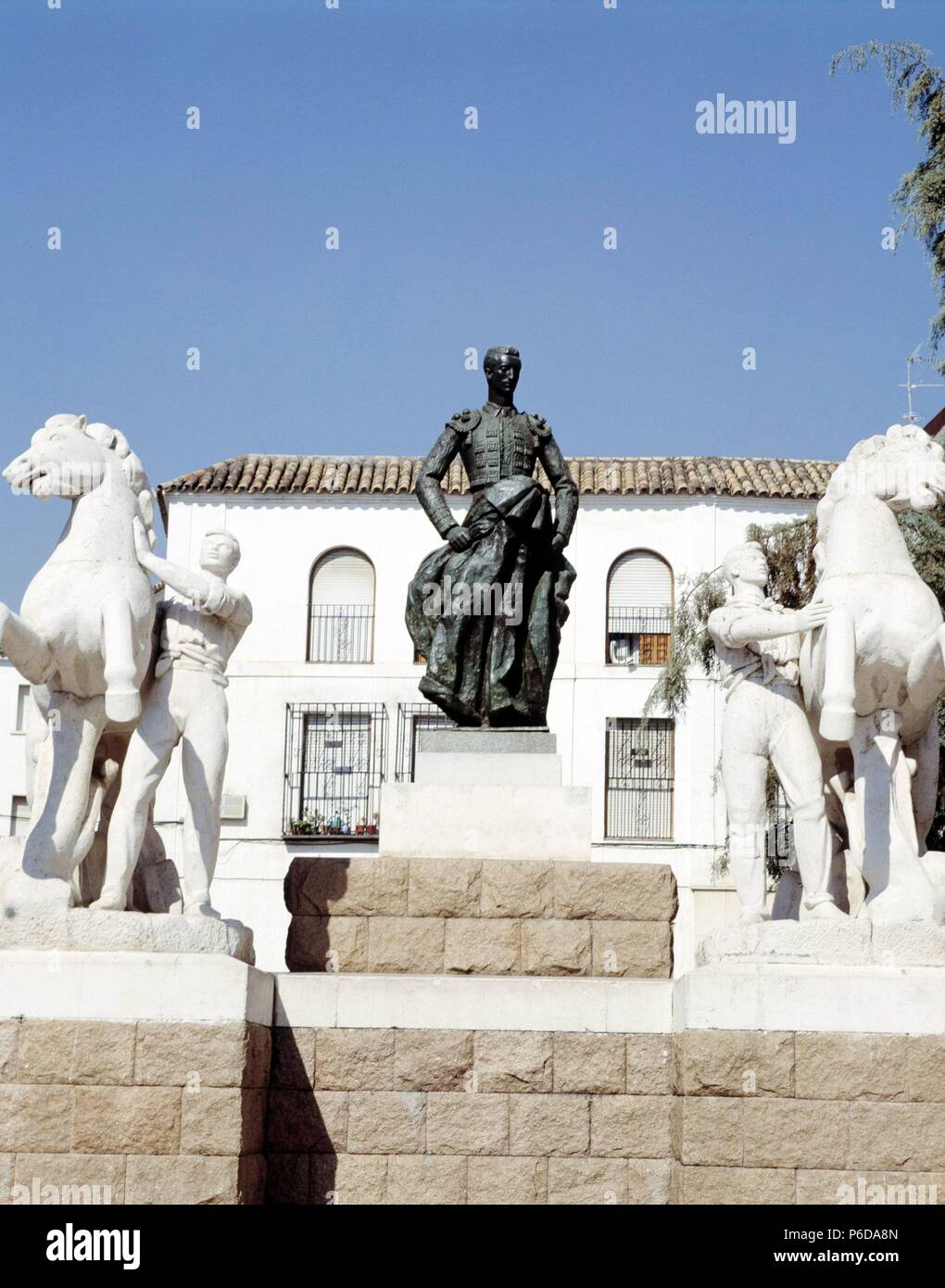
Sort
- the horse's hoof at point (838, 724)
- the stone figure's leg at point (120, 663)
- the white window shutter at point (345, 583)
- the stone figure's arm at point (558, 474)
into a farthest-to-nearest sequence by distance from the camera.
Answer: the white window shutter at point (345, 583), the stone figure's arm at point (558, 474), the horse's hoof at point (838, 724), the stone figure's leg at point (120, 663)

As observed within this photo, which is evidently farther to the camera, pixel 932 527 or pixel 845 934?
pixel 932 527

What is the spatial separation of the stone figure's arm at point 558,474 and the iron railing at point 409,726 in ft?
61.2

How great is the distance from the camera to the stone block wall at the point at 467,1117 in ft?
26.2

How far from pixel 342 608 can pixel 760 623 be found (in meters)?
23.6

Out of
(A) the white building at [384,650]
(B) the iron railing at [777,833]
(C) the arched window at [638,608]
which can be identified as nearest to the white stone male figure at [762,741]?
(B) the iron railing at [777,833]

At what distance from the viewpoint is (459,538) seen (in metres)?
10.1

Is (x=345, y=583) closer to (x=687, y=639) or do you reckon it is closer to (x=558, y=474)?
(x=687, y=639)

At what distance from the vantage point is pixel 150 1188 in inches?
281

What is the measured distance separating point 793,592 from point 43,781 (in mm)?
12747

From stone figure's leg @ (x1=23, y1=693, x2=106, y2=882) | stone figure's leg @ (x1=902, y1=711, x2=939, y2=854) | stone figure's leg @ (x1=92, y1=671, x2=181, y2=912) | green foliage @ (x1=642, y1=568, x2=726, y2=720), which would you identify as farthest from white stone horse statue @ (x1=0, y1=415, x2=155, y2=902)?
green foliage @ (x1=642, y1=568, x2=726, y2=720)

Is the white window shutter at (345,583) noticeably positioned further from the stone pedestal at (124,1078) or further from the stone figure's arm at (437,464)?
the stone pedestal at (124,1078)

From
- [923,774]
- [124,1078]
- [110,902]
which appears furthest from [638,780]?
[124,1078]
